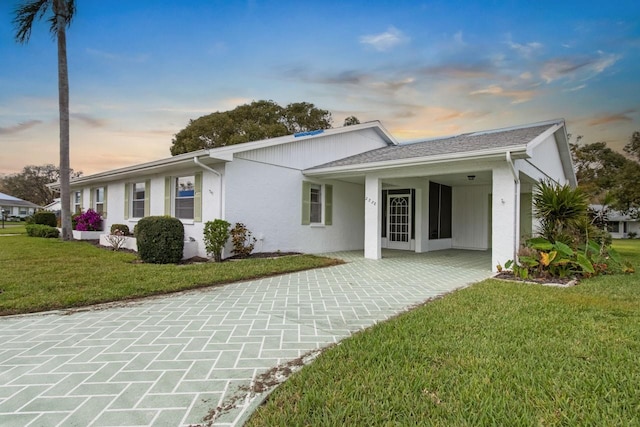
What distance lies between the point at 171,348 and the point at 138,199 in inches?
462

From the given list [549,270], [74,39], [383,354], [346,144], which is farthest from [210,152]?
[74,39]

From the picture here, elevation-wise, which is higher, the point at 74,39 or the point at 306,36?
the point at 74,39

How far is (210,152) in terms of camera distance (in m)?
8.68

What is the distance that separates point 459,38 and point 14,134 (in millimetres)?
20399

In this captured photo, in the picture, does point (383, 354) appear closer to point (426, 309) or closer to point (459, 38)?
point (426, 309)

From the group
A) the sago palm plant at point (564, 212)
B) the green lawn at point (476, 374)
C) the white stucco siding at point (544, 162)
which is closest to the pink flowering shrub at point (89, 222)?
the green lawn at point (476, 374)

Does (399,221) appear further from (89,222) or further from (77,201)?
(77,201)

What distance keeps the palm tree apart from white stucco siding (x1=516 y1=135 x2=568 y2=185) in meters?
16.3

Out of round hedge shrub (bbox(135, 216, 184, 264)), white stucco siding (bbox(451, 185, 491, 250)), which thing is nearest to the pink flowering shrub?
round hedge shrub (bbox(135, 216, 184, 264))

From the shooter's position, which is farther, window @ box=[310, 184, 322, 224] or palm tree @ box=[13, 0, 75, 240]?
palm tree @ box=[13, 0, 75, 240]

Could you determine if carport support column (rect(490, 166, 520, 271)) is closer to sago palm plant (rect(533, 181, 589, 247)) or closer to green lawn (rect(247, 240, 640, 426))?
sago palm plant (rect(533, 181, 589, 247))

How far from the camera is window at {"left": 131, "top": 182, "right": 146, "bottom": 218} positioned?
1308 centimetres

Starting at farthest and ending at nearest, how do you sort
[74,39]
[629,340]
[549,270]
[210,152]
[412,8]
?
[74,39] < [412,8] < [210,152] < [549,270] < [629,340]

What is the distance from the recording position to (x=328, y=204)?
12.3 meters
